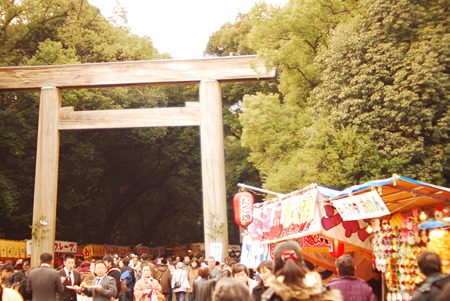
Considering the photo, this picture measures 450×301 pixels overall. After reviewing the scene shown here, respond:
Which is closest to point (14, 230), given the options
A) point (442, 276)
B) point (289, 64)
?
point (289, 64)

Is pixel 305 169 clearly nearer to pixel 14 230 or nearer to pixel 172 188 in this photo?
pixel 14 230

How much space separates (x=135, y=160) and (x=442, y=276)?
23.4 meters

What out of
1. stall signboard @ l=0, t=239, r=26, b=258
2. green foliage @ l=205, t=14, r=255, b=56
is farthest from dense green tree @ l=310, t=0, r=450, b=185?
green foliage @ l=205, t=14, r=255, b=56

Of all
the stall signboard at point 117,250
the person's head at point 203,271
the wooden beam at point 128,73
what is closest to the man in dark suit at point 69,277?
the person's head at point 203,271

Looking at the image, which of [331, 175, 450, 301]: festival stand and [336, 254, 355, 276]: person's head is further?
[331, 175, 450, 301]: festival stand

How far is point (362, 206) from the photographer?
21.2 ft

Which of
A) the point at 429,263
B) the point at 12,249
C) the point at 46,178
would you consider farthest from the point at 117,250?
the point at 429,263

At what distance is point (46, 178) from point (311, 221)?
11.4 m

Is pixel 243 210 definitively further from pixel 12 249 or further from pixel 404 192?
pixel 12 249

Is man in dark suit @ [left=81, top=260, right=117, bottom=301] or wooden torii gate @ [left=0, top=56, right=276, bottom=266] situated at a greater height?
wooden torii gate @ [left=0, top=56, right=276, bottom=266]

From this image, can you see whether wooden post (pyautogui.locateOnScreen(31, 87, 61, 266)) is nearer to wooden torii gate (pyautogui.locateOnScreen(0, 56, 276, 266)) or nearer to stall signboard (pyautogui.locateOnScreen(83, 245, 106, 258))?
wooden torii gate (pyautogui.locateOnScreen(0, 56, 276, 266))

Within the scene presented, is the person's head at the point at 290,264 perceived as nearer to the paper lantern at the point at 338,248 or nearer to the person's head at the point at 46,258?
the person's head at the point at 46,258

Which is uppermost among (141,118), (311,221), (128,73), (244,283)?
(128,73)

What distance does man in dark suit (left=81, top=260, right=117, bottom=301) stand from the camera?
6.09 metres
